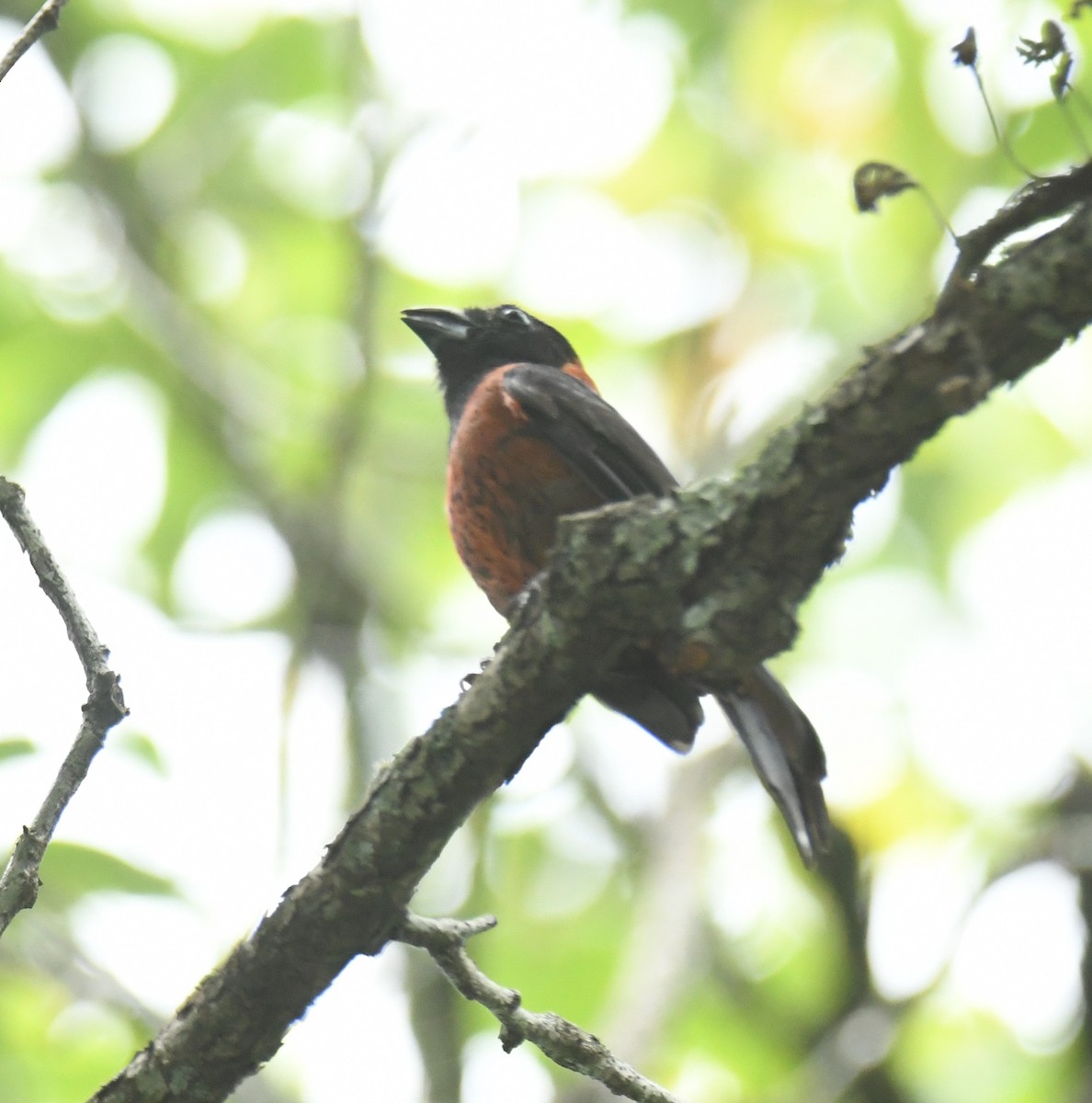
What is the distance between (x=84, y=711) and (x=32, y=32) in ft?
3.74

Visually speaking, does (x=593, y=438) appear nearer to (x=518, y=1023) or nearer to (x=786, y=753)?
(x=786, y=753)

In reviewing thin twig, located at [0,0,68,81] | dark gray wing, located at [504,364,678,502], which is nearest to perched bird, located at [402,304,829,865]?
dark gray wing, located at [504,364,678,502]

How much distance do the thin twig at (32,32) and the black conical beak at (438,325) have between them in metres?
2.82

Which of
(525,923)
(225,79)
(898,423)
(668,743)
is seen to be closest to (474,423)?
(668,743)

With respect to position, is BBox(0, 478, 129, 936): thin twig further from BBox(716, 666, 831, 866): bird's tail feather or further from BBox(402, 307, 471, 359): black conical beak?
BBox(402, 307, 471, 359): black conical beak

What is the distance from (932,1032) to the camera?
6266 mm

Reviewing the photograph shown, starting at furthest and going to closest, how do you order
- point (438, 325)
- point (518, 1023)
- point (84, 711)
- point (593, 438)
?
point (438, 325) → point (593, 438) → point (518, 1023) → point (84, 711)

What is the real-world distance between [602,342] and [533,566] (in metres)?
3.37

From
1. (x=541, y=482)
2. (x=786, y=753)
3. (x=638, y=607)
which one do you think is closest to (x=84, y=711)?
(x=638, y=607)

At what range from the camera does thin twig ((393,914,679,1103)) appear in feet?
8.75

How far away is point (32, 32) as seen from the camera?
2.35 m

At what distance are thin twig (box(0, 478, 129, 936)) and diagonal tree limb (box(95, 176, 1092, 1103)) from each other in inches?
22.6

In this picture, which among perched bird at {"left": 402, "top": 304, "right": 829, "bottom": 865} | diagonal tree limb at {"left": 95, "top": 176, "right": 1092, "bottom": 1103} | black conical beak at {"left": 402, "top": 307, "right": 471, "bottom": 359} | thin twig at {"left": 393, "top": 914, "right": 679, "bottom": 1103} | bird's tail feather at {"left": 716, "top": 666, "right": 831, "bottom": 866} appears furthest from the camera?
black conical beak at {"left": 402, "top": 307, "right": 471, "bottom": 359}

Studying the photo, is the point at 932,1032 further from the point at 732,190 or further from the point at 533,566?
the point at 732,190
